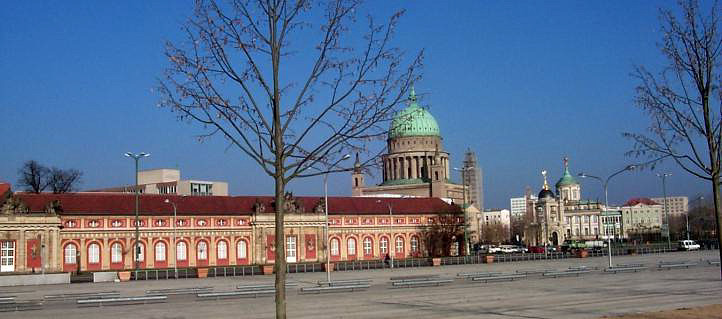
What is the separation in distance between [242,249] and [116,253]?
13.9m

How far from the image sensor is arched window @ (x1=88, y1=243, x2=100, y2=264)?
7681 centimetres

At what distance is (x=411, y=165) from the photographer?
149 meters

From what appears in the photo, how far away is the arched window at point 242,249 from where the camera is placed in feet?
282

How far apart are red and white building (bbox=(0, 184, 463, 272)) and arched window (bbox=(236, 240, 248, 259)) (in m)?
0.11

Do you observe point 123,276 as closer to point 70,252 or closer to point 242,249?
point 70,252

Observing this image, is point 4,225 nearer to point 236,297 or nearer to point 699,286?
point 236,297

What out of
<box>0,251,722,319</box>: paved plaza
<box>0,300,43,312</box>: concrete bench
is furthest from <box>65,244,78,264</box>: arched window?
<box>0,300,43,312</box>: concrete bench

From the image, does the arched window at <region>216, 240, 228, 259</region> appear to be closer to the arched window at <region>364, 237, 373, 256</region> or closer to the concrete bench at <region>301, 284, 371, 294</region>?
the arched window at <region>364, 237, 373, 256</region>

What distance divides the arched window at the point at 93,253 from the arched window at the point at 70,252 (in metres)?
1.31

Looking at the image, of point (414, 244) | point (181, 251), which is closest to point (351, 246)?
point (414, 244)

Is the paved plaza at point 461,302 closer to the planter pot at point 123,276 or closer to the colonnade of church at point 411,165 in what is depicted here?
the planter pot at point 123,276

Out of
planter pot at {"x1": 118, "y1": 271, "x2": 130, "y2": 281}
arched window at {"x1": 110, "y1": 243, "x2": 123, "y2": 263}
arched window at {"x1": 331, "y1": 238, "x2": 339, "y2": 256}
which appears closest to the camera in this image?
planter pot at {"x1": 118, "y1": 271, "x2": 130, "y2": 281}

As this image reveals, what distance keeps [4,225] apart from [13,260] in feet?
10.9

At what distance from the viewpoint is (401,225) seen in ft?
326
